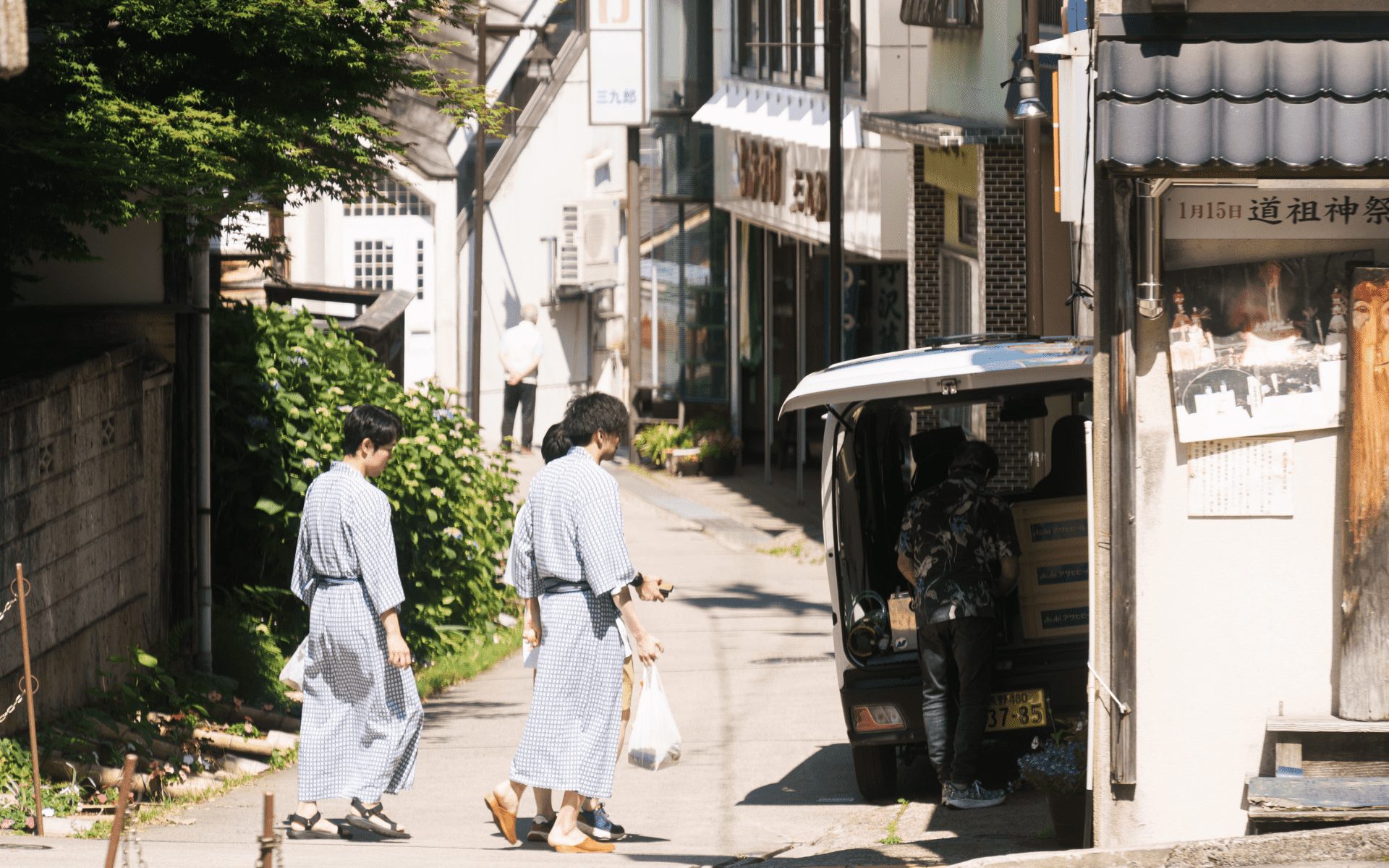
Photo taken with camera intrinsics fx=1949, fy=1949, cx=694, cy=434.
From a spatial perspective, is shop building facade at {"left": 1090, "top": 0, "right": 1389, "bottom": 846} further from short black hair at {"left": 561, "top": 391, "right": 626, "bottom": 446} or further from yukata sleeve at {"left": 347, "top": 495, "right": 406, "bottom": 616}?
yukata sleeve at {"left": 347, "top": 495, "right": 406, "bottom": 616}

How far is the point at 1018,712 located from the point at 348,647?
3212mm

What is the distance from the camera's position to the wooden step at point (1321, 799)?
19.8 ft

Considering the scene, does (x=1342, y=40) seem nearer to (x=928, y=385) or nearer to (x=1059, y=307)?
(x=928, y=385)

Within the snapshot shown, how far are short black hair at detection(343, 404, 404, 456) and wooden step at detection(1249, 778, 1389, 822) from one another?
3813 millimetres

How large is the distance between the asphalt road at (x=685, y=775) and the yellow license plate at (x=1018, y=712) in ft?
2.60

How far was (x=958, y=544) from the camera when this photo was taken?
29.3 ft

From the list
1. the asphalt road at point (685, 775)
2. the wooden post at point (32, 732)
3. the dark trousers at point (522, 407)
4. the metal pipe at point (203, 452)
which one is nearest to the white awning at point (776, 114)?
the dark trousers at point (522, 407)

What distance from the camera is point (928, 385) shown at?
8852mm

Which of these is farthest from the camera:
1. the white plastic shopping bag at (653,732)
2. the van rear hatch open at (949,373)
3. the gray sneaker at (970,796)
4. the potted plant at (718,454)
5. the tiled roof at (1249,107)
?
the potted plant at (718,454)

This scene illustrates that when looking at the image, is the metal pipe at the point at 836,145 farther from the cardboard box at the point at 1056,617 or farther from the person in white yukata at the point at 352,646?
the person in white yukata at the point at 352,646

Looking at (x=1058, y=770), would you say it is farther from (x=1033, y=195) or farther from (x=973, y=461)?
(x=1033, y=195)

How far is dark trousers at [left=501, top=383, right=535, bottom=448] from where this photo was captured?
2789 cm

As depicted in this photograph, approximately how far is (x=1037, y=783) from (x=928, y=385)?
6.70ft

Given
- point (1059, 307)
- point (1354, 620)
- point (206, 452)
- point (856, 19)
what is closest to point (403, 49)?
point (206, 452)
